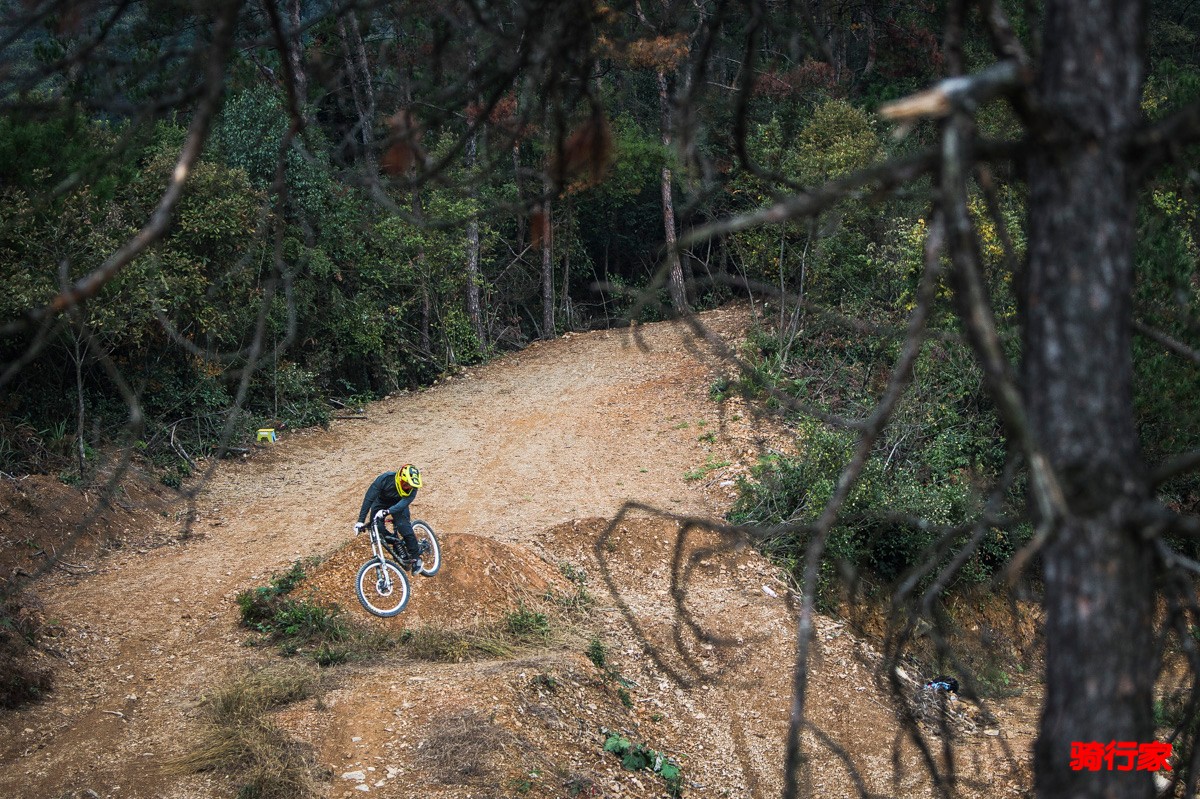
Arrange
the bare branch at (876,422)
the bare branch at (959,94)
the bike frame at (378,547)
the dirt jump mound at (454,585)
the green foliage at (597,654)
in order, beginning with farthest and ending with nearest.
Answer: the dirt jump mound at (454,585) → the green foliage at (597,654) → the bike frame at (378,547) → the bare branch at (876,422) → the bare branch at (959,94)

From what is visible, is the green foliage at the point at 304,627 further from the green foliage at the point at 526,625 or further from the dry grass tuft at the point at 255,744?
the green foliage at the point at 526,625

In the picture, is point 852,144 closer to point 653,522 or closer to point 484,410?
point 484,410

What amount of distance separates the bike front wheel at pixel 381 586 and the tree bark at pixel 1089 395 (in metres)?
7.98

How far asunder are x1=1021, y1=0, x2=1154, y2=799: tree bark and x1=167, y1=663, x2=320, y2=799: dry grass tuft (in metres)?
5.83

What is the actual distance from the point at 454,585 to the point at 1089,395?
8.61 meters

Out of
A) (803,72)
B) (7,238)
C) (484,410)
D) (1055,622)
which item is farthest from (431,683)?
(803,72)

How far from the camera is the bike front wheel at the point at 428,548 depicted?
32.0 feet

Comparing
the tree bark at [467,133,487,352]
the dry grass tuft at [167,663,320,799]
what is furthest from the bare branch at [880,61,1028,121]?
the tree bark at [467,133,487,352]

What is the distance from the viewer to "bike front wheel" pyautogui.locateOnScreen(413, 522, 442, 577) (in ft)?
32.0

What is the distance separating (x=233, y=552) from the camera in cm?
1152

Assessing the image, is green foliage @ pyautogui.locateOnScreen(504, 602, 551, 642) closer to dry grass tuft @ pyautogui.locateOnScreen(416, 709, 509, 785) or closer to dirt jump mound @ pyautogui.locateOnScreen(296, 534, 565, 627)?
dirt jump mound @ pyautogui.locateOnScreen(296, 534, 565, 627)

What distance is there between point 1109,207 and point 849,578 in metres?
1.08

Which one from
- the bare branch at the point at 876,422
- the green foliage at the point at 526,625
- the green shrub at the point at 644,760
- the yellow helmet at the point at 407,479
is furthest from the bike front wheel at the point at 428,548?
the bare branch at the point at 876,422

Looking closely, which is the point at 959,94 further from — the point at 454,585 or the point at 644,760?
the point at 454,585
